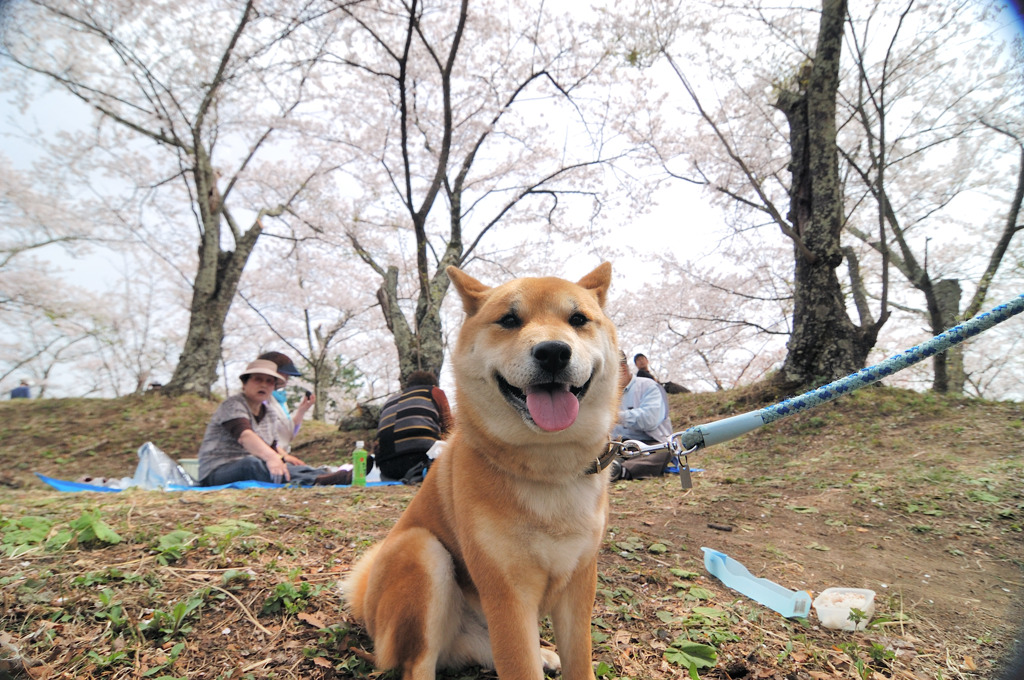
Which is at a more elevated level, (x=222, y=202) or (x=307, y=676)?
(x=222, y=202)

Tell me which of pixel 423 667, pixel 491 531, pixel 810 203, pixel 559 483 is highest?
pixel 810 203

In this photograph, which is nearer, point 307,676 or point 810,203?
point 307,676

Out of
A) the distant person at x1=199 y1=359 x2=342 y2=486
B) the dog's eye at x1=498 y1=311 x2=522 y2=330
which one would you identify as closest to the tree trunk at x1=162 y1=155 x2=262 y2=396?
the distant person at x1=199 y1=359 x2=342 y2=486

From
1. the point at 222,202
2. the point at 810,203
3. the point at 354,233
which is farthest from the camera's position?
the point at 354,233

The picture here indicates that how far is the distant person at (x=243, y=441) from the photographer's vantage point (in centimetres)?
638

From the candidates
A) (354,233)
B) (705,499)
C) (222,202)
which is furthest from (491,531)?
(354,233)

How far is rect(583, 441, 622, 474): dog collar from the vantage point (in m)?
2.16

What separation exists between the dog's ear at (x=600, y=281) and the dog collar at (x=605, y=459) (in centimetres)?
87

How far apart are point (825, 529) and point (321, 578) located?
4193 millimetres

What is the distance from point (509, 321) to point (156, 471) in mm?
7585

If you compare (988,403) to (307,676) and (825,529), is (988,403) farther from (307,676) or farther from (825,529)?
(307,676)

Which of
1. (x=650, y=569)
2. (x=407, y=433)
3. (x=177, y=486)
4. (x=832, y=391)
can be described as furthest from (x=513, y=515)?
(x=177, y=486)

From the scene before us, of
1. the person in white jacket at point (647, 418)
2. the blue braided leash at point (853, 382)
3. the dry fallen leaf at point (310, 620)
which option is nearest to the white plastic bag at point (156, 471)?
the dry fallen leaf at point (310, 620)

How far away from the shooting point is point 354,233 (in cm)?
1803
